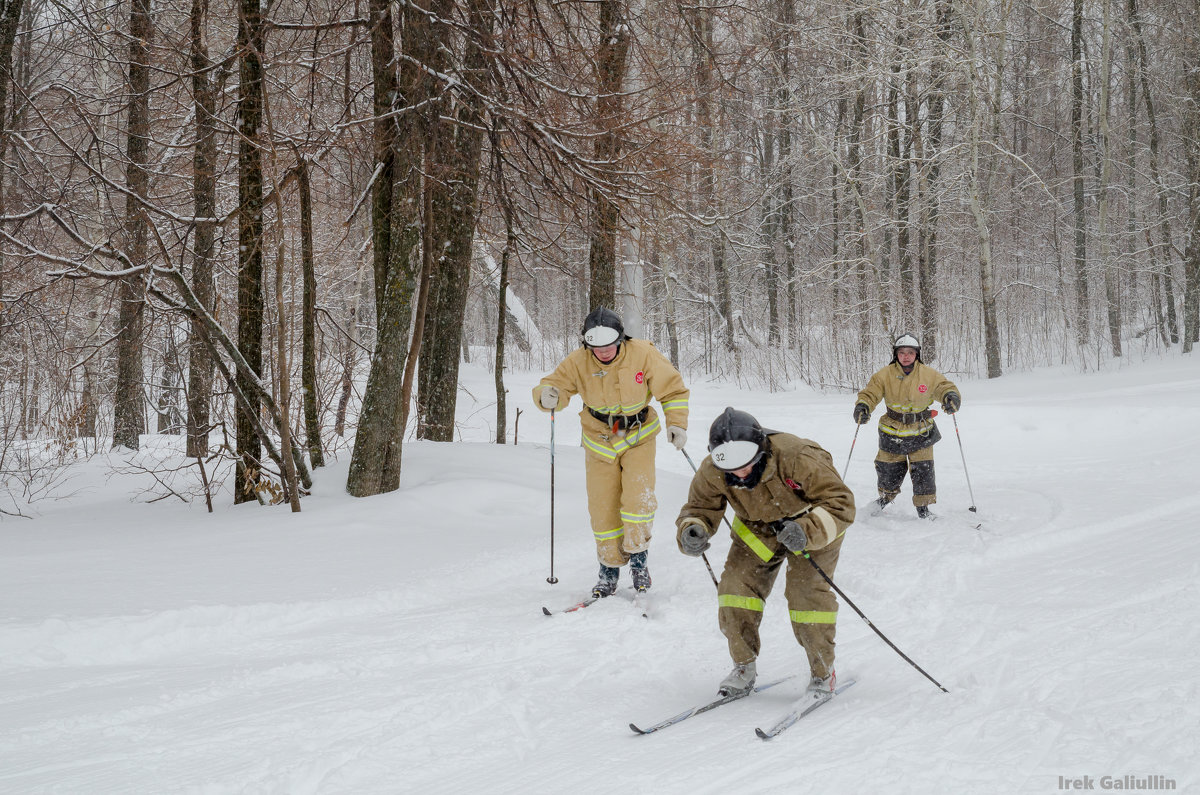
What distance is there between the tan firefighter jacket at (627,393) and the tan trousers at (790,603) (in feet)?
5.30

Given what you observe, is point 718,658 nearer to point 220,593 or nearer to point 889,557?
point 889,557

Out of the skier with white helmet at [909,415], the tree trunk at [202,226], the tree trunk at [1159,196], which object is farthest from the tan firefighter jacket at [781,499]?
the tree trunk at [1159,196]

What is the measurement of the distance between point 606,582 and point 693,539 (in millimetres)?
Result: 1980

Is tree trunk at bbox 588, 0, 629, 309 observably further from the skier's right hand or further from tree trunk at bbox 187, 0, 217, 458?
tree trunk at bbox 187, 0, 217, 458

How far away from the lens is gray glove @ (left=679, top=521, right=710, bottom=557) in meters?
3.88

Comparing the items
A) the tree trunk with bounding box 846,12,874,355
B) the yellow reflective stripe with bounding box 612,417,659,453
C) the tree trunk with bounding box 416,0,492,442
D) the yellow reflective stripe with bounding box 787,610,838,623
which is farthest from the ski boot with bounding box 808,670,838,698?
the tree trunk with bounding box 846,12,874,355

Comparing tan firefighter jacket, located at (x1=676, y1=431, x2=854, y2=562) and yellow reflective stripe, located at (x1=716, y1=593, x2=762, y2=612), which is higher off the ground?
tan firefighter jacket, located at (x1=676, y1=431, x2=854, y2=562)

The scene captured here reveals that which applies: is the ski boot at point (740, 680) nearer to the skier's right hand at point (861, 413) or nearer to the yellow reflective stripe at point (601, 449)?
the yellow reflective stripe at point (601, 449)

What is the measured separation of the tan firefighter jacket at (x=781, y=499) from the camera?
382 centimetres

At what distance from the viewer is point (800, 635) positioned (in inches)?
157

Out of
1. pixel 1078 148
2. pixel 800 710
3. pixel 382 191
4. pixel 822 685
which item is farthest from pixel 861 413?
pixel 1078 148

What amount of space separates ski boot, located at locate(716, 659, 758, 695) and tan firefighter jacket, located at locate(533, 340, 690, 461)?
1.84 metres

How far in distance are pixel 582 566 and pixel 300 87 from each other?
8.03m

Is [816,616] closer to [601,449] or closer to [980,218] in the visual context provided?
[601,449]
